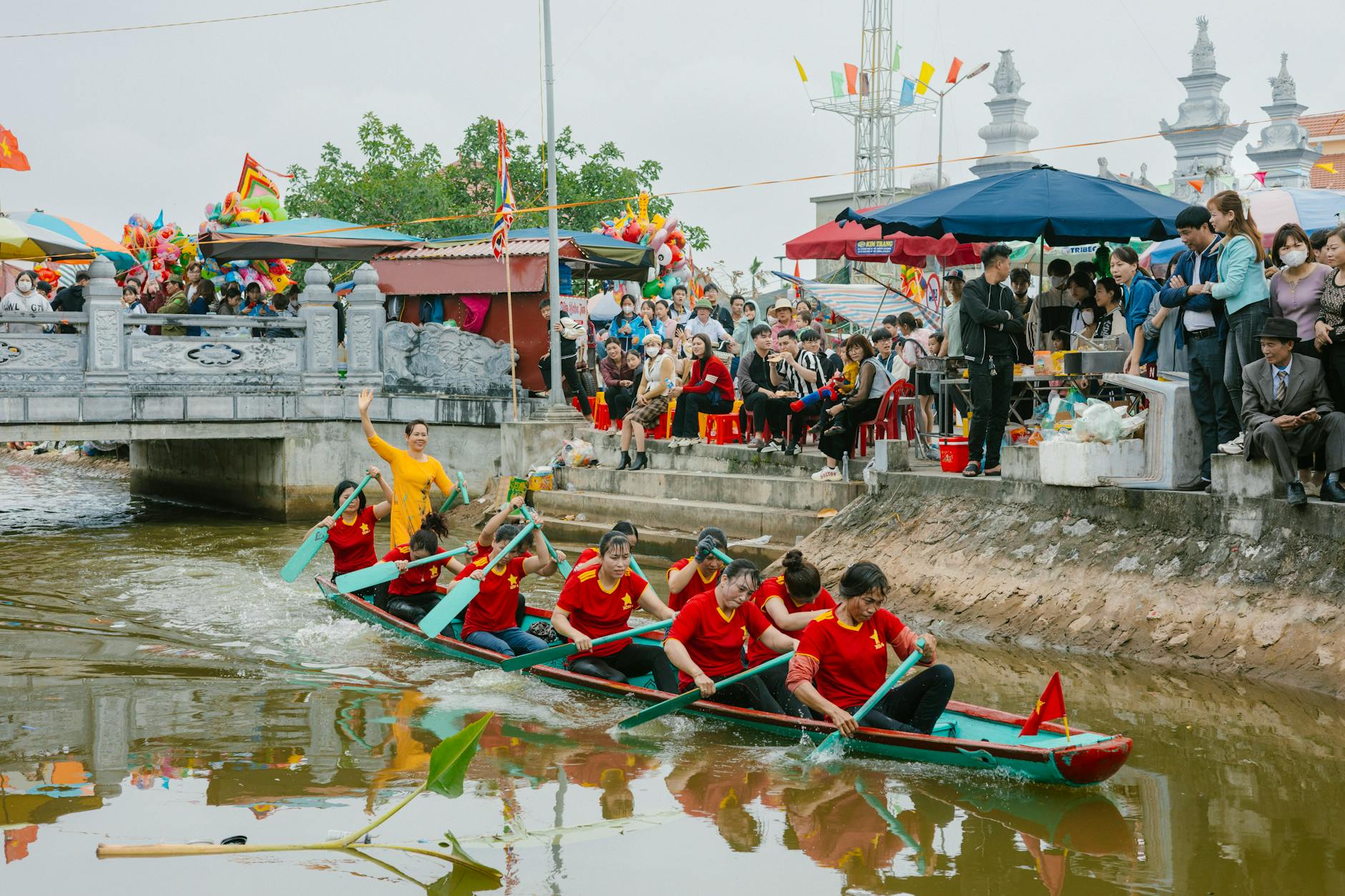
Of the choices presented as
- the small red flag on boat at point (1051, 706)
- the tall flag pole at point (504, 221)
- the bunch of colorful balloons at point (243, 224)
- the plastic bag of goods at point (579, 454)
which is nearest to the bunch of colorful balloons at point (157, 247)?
the bunch of colorful balloons at point (243, 224)

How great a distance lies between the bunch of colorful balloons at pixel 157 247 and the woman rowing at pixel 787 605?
15666mm

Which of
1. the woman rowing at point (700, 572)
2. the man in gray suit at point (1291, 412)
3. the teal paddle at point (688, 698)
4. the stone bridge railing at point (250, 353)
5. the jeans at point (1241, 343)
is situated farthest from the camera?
the stone bridge railing at point (250, 353)

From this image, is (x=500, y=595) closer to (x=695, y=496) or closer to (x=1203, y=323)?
(x=695, y=496)

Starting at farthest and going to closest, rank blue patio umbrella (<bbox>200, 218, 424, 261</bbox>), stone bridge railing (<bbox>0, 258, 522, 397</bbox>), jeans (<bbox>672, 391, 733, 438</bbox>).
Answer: blue patio umbrella (<bbox>200, 218, 424, 261</bbox>) < stone bridge railing (<bbox>0, 258, 522, 397</bbox>) < jeans (<bbox>672, 391, 733, 438</bbox>)

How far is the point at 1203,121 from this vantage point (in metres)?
32.6

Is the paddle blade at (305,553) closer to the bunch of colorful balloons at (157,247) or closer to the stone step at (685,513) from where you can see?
the stone step at (685,513)

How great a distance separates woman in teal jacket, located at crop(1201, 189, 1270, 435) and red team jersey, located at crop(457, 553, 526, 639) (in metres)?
5.47

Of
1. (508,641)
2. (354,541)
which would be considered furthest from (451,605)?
(354,541)

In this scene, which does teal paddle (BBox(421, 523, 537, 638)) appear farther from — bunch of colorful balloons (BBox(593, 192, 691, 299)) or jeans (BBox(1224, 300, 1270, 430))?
bunch of colorful balloons (BBox(593, 192, 691, 299))

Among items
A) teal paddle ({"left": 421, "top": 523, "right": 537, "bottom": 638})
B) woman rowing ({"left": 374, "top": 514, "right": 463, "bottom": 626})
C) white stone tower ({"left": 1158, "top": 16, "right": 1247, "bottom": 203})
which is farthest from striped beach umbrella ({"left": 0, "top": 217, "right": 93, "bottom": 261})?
white stone tower ({"left": 1158, "top": 16, "right": 1247, "bottom": 203})

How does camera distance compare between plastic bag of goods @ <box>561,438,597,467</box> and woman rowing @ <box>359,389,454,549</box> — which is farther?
plastic bag of goods @ <box>561,438,597,467</box>

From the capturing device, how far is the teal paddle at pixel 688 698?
8.31 metres

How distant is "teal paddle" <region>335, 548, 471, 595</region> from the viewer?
1134 cm

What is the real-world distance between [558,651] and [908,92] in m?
23.5
